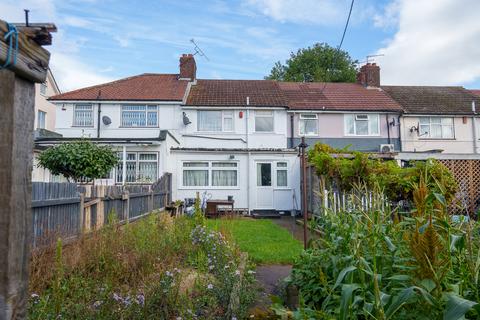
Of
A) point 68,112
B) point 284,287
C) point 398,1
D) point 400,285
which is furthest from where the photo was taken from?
point 68,112

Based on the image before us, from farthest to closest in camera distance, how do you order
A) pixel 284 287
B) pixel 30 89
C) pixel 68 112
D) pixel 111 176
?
pixel 68 112 → pixel 111 176 → pixel 284 287 → pixel 30 89

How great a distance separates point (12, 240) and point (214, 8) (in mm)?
8918

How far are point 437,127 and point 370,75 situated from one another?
210 inches

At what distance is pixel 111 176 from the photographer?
51.3 feet

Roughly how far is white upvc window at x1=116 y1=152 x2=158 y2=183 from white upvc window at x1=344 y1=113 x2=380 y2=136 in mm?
10884

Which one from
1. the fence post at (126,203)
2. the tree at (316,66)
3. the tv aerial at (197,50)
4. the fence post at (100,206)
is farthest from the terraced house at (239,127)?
the tree at (316,66)

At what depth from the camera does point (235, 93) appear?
1948cm

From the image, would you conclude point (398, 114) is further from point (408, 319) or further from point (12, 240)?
point (12, 240)

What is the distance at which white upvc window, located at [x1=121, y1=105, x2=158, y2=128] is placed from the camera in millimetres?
17375

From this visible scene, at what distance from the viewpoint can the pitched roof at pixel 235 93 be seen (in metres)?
17.9

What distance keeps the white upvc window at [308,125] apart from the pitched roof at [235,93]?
56.0 inches

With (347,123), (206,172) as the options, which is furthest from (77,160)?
(347,123)

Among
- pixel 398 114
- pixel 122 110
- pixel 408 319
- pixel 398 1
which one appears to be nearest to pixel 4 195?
pixel 408 319

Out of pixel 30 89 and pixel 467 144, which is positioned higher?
pixel 467 144
